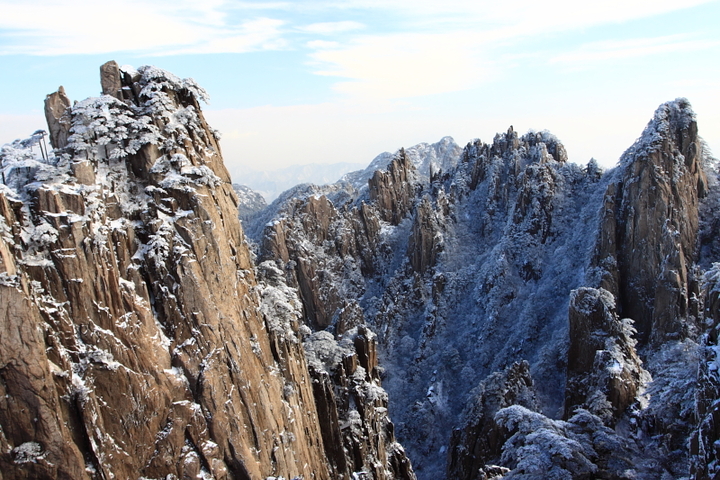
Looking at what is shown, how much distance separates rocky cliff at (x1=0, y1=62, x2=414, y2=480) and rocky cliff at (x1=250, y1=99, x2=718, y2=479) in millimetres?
14690

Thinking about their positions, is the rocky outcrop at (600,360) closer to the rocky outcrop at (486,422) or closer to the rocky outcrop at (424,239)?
the rocky outcrop at (486,422)

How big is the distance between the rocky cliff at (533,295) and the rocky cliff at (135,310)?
48.2 ft

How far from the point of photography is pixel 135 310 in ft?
62.6

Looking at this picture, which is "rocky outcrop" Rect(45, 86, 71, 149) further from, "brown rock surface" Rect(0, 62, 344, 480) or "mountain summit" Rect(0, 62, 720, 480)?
"brown rock surface" Rect(0, 62, 344, 480)

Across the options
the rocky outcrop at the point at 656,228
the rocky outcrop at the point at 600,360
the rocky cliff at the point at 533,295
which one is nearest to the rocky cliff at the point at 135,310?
the rocky cliff at the point at 533,295

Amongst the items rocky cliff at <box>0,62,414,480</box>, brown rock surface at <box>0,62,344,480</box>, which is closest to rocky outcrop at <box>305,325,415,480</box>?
rocky cliff at <box>0,62,414,480</box>

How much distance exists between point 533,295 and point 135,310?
65996mm

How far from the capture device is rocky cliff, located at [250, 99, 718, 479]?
84.6 feet

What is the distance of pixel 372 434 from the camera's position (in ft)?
117

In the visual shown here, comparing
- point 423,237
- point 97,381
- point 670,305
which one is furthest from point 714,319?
point 423,237

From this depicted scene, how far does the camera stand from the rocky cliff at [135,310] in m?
16.6

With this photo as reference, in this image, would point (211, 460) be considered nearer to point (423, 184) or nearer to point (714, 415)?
point (714, 415)

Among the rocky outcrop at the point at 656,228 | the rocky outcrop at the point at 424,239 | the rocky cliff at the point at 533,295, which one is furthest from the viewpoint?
the rocky outcrop at the point at 424,239

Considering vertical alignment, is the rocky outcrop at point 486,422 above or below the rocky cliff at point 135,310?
below
